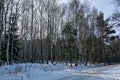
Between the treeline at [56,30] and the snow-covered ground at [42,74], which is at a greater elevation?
the treeline at [56,30]

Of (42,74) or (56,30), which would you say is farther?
(56,30)

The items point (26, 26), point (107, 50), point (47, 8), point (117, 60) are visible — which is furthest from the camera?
point (117, 60)

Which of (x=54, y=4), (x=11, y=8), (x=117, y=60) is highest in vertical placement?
(x=54, y=4)

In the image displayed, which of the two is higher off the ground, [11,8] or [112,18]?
[11,8]

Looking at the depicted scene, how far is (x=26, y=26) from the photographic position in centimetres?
5438

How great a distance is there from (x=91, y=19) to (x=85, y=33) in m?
9.32

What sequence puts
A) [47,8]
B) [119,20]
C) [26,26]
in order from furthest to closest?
1. [26,26]
2. [47,8]
3. [119,20]

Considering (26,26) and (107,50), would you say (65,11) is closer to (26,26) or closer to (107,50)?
(26,26)

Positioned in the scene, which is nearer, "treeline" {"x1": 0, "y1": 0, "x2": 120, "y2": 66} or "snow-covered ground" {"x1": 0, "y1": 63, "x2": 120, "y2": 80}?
"snow-covered ground" {"x1": 0, "y1": 63, "x2": 120, "y2": 80}

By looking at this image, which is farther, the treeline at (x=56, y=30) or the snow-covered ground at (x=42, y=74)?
the treeline at (x=56, y=30)

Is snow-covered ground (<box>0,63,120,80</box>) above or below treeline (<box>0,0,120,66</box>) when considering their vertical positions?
below

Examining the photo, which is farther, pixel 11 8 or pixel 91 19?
pixel 91 19

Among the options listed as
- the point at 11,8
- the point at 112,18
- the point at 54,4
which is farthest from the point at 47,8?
the point at 112,18

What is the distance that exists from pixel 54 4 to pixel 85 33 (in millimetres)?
12168
